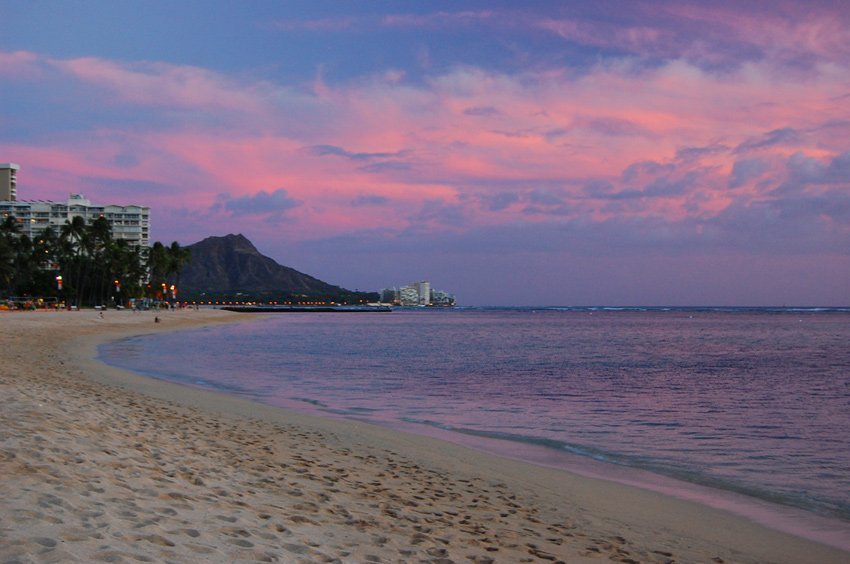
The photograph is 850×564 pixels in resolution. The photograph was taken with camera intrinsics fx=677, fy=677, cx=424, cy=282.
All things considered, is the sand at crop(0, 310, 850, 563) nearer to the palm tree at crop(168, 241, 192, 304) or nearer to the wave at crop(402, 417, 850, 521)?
the wave at crop(402, 417, 850, 521)

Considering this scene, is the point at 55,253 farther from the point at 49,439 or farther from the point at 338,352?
the point at 49,439

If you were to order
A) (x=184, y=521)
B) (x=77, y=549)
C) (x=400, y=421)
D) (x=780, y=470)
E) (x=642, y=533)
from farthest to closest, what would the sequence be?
(x=400, y=421) → (x=780, y=470) → (x=642, y=533) → (x=184, y=521) → (x=77, y=549)

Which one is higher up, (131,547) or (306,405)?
(131,547)

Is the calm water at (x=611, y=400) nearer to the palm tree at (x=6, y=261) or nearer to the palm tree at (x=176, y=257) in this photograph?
the palm tree at (x=6, y=261)

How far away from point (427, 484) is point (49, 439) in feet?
17.6

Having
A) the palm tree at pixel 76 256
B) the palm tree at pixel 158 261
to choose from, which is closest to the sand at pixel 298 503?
the palm tree at pixel 76 256

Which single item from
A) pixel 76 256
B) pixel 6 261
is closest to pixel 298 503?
pixel 6 261

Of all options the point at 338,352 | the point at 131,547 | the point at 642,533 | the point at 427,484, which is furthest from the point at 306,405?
the point at 338,352

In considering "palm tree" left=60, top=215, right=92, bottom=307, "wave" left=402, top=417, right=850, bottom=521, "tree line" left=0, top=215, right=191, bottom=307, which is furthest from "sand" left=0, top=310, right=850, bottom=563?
"palm tree" left=60, top=215, right=92, bottom=307

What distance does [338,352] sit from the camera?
48.2 metres

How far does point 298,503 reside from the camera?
26.5 ft

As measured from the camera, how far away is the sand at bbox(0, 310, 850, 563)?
5945 millimetres

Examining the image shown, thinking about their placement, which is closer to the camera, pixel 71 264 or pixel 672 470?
pixel 672 470

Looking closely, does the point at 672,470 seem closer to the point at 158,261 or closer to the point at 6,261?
the point at 6,261
